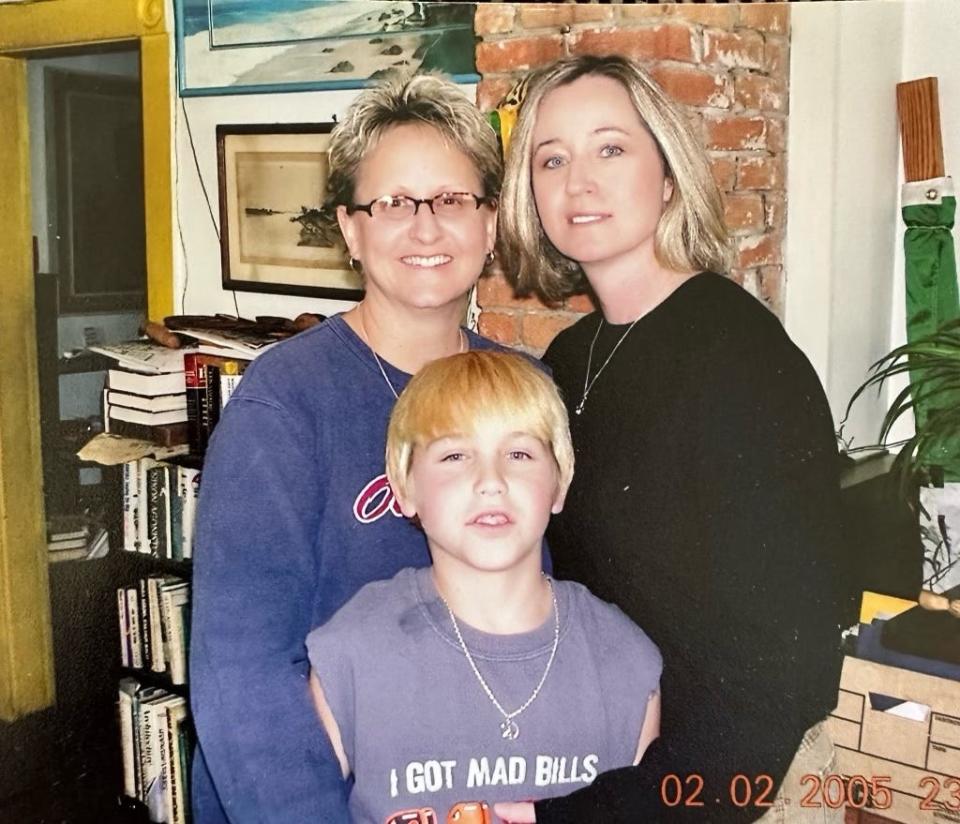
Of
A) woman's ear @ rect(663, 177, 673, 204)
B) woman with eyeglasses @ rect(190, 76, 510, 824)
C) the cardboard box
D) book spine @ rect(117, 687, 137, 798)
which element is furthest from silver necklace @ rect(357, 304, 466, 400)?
book spine @ rect(117, 687, 137, 798)

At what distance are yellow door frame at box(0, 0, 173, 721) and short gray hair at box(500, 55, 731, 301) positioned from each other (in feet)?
1.44

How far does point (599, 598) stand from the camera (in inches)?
33.9

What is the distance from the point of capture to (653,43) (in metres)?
0.85

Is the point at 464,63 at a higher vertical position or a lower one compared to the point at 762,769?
higher

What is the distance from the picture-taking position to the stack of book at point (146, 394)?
1.18 metres

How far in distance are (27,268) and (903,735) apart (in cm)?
95

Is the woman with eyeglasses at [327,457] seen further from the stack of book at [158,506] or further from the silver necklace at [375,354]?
the stack of book at [158,506]

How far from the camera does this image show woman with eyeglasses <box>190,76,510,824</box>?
80 centimetres

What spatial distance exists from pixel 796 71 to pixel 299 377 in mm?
511

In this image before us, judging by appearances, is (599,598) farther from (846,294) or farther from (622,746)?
(846,294)

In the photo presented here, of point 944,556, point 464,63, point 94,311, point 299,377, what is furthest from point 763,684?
point 94,311

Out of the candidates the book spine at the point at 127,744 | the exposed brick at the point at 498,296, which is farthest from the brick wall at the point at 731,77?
the book spine at the point at 127,744

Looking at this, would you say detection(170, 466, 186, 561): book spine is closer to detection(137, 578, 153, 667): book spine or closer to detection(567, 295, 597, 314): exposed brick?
detection(137, 578, 153, 667): book spine

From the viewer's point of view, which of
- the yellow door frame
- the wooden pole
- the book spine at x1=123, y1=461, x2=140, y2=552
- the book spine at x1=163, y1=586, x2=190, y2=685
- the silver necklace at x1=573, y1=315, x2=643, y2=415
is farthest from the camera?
the book spine at x1=163, y1=586, x2=190, y2=685
